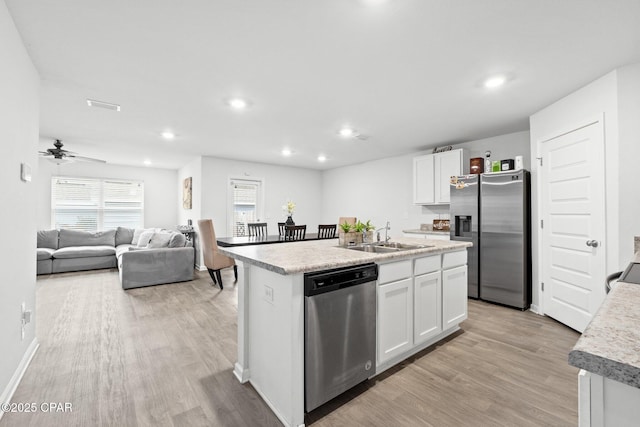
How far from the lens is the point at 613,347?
0.56m

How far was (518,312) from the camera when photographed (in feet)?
11.5

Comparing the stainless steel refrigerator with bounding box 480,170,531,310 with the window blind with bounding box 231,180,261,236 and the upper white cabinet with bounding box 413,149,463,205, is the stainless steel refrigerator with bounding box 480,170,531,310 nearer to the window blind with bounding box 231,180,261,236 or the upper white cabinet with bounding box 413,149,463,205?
the upper white cabinet with bounding box 413,149,463,205

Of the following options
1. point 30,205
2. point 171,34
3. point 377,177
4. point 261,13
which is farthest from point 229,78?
point 377,177

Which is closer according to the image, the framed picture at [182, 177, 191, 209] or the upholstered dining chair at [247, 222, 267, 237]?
the upholstered dining chair at [247, 222, 267, 237]

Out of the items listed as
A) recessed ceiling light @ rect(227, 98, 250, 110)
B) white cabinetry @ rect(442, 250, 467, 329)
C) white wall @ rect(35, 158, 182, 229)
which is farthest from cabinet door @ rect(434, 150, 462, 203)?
white wall @ rect(35, 158, 182, 229)

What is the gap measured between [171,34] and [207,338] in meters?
2.59

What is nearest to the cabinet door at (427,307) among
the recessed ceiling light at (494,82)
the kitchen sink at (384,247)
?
the kitchen sink at (384,247)

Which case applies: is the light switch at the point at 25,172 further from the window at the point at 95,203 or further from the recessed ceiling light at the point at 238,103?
the window at the point at 95,203

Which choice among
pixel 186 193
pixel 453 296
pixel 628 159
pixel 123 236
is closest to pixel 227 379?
pixel 453 296

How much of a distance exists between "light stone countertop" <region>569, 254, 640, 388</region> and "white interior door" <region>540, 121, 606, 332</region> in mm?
2518

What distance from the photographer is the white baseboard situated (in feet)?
5.81

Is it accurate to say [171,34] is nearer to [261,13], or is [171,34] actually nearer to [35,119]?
[261,13]

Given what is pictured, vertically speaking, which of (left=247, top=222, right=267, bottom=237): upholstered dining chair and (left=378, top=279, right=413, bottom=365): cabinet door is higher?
(left=247, top=222, right=267, bottom=237): upholstered dining chair

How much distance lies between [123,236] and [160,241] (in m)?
2.48
